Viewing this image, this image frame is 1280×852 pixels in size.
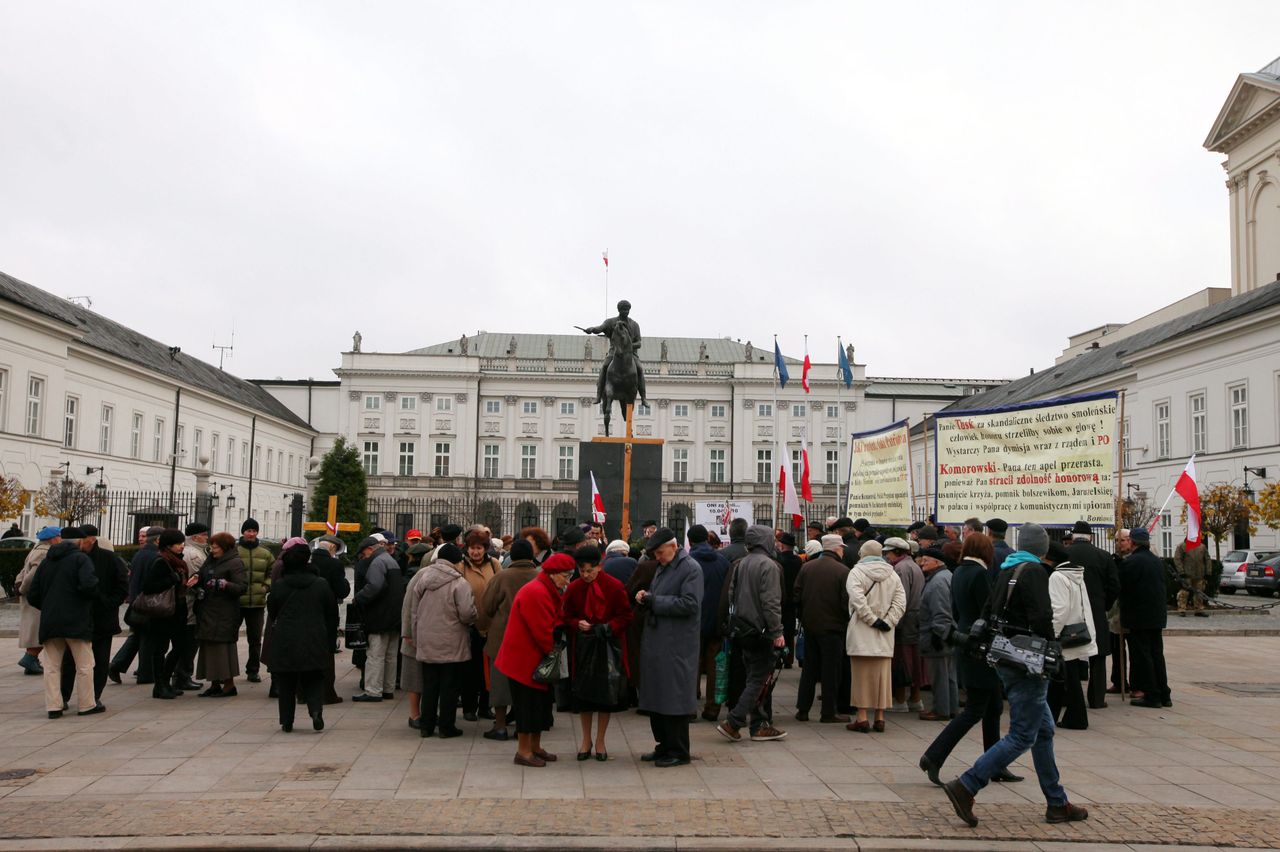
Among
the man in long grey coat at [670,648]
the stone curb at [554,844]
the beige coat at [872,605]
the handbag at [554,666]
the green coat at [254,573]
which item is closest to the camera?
the stone curb at [554,844]

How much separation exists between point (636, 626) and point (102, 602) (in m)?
5.34

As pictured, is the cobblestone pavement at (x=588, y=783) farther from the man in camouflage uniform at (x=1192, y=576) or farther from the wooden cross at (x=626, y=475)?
the man in camouflage uniform at (x=1192, y=576)

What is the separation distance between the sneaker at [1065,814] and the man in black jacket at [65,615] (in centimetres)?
864

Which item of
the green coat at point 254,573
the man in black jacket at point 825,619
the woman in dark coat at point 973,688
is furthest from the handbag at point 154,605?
the woman in dark coat at point 973,688

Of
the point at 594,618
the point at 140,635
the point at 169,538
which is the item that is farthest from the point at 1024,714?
the point at 140,635

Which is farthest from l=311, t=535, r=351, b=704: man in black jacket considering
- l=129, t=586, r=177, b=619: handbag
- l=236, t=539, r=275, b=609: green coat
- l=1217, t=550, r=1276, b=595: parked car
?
l=1217, t=550, r=1276, b=595: parked car

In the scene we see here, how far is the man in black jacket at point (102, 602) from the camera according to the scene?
10.4m

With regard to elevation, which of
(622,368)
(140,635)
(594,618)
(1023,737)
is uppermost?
(622,368)

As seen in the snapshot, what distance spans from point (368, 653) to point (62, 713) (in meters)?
2.94

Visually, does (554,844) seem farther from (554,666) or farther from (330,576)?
(330,576)

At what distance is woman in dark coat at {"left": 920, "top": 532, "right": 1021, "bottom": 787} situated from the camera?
22.9 feet

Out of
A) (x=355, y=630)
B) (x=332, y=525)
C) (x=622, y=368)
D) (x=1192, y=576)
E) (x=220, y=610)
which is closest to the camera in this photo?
Answer: (x=220, y=610)

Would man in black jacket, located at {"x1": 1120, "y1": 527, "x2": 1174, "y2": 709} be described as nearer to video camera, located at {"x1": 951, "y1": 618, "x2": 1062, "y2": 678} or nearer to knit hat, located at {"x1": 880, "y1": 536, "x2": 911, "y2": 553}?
knit hat, located at {"x1": 880, "y1": 536, "x2": 911, "y2": 553}

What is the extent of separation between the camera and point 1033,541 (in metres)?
6.83
